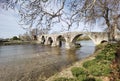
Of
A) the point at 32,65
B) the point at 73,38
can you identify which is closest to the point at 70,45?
the point at 73,38

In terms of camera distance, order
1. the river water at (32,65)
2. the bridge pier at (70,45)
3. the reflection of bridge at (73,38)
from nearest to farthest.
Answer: the river water at (32,65)
the reflection of bridge at (73,38)
the bridge pier at (70,45)

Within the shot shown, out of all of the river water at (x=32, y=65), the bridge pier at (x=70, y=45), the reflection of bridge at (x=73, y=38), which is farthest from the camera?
the bridge pier at (x=70, y=45)

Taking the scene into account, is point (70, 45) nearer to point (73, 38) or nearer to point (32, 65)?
point (73, 38)

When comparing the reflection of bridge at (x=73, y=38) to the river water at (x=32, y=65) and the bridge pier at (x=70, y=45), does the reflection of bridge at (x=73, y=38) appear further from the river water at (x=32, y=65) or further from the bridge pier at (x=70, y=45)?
the river water at (x=32, y=65)

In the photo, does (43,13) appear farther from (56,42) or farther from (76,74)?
(56,42)

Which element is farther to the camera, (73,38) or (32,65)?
(73,38)

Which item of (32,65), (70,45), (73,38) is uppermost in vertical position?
(73,38)

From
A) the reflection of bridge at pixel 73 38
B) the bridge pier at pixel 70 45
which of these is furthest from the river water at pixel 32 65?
the bridge pier at pixel 70 45

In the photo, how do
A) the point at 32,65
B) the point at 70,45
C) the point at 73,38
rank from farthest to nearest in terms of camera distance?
the point at 73,38 → the point at 70,45 → the point at 32,65

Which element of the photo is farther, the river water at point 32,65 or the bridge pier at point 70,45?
the bridge pier at point 70,45

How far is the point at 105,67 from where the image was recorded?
1303cm

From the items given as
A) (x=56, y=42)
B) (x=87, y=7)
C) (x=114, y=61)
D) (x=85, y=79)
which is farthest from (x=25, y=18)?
(x=56, y=42)

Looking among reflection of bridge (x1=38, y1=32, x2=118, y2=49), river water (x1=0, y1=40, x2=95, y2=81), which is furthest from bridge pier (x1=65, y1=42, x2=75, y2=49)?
river water (x1=0, y1=40, x2=95, y2=81)

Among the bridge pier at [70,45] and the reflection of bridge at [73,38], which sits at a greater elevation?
the reflection of bridge at [73,38]
